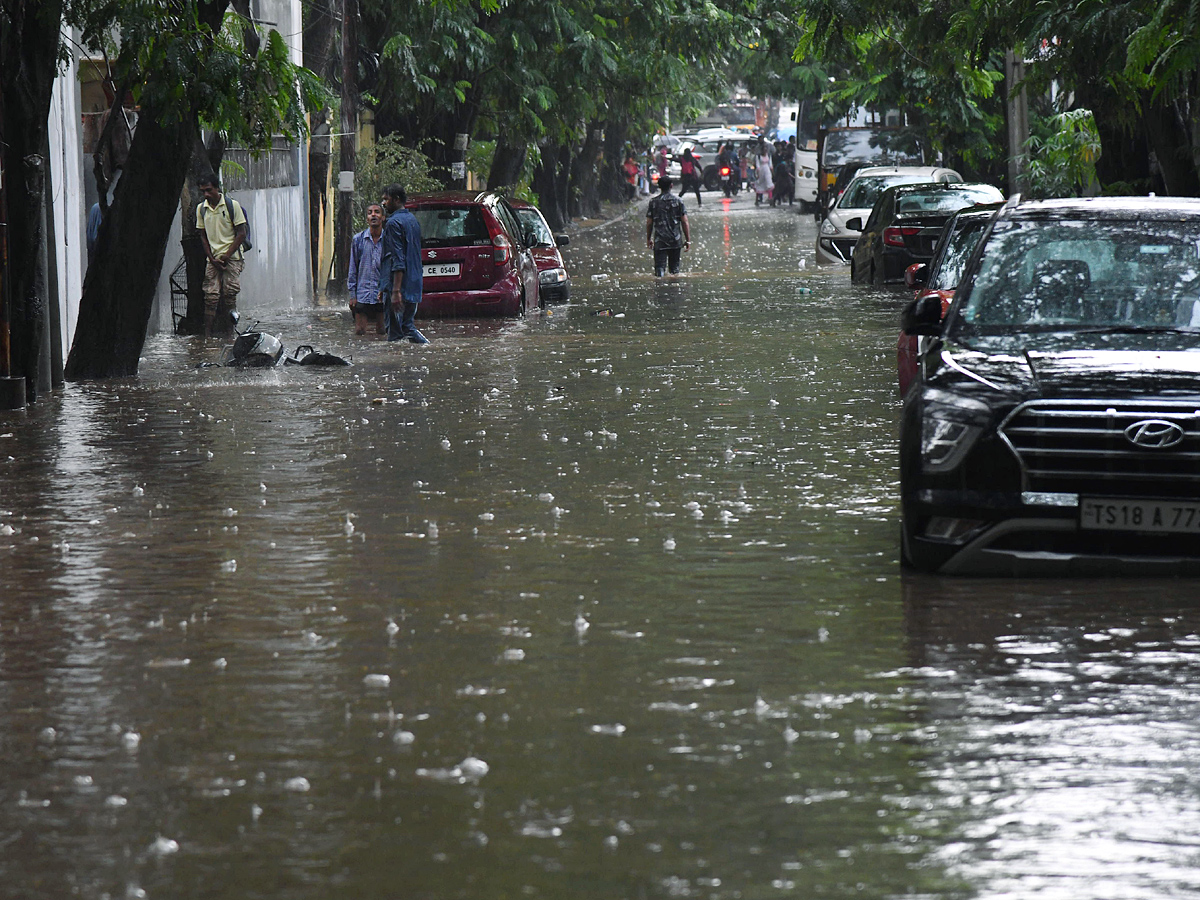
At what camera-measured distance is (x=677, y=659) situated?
6.88 metres

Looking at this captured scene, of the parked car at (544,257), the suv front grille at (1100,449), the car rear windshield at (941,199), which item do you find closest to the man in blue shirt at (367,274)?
the parked car at (544,257)

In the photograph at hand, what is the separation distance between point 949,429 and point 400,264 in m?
13.2

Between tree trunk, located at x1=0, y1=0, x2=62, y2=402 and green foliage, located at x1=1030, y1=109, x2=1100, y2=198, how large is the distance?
10788mm

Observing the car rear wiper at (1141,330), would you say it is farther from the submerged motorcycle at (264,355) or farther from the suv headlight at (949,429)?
the submerged motorcycle at (264,355)

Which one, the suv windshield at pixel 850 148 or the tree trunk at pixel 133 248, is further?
the suv windshield at pixel 850 148

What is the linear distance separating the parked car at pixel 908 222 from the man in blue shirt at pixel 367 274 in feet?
21.3

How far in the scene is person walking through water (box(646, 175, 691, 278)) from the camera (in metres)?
30.5

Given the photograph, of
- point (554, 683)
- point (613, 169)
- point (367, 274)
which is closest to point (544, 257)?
point (367, 274)

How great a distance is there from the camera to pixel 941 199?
2608 centimetres

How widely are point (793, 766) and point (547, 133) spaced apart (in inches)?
1336

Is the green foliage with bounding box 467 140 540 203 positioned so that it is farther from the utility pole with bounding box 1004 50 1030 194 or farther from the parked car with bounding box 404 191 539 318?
the parked car with bounding box 404 191 539 318

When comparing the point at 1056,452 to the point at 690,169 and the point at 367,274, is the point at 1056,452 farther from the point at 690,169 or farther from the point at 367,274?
Result: the point at 690,169

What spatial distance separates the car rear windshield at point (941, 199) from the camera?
1018 inches

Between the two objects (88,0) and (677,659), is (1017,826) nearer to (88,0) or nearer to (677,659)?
(677,659)
